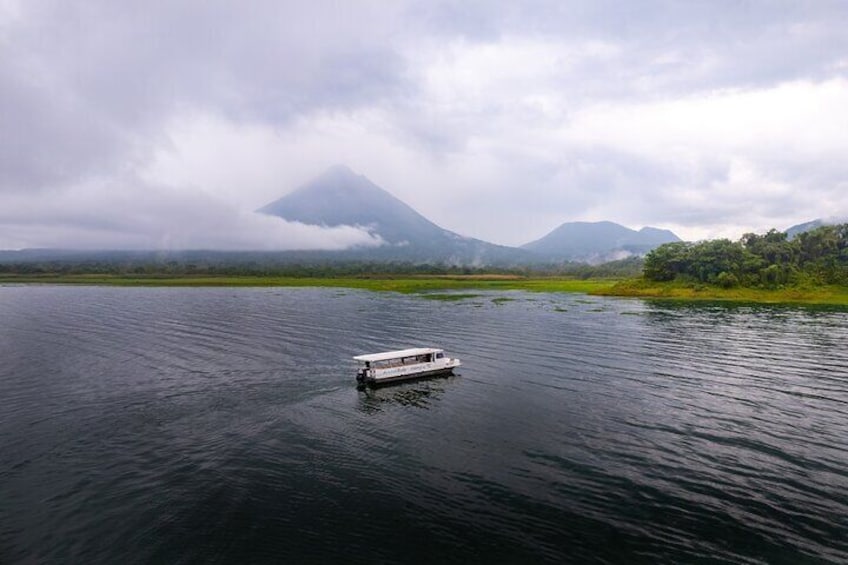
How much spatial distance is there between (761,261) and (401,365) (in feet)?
378

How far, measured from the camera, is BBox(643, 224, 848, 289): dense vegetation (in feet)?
362

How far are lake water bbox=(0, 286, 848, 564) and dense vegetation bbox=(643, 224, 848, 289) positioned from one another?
74.6 metres

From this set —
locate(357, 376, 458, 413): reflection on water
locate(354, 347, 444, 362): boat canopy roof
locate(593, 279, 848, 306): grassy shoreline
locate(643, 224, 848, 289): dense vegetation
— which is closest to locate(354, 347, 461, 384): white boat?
locate(354, 347, 444, 362): boat canopy roof

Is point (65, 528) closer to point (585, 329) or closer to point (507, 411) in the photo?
point (507, 411)

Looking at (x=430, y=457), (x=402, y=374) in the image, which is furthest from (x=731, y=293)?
(x=430, y=457)

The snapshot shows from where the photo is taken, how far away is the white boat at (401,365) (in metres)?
37.9

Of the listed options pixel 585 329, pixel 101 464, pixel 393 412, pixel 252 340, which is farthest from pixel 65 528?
pixel 585 329

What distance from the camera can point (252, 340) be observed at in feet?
190

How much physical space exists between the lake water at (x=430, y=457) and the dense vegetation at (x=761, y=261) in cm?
7460

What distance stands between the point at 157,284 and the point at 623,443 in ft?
608

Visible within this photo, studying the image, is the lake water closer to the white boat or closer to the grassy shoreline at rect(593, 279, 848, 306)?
the white boat

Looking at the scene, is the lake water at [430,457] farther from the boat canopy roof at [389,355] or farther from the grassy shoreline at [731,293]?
the grassy shoreline at [731,293]

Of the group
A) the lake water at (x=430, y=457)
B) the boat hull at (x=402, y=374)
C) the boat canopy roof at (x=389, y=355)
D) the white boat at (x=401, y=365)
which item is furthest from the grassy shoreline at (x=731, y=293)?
the boat canopy roof at (x=389, y=355)

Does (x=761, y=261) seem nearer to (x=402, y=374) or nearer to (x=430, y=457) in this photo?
(x=402, y=374)
